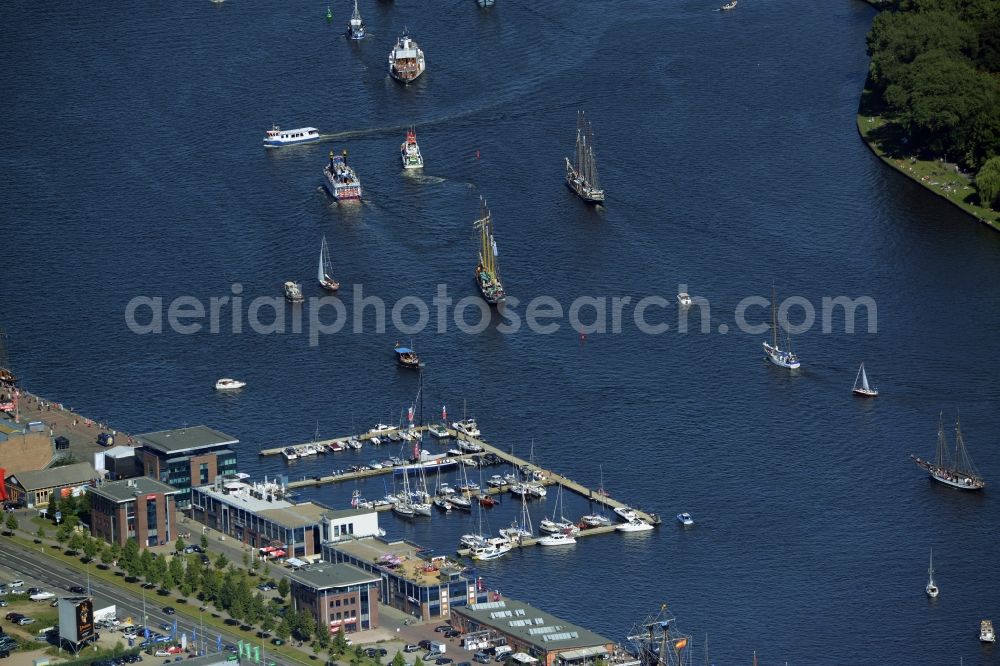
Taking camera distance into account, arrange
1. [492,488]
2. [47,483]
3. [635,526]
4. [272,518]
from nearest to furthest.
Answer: [272,518], [635,526], [492,488], [47,483]

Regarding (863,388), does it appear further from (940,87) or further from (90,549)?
(90,549)

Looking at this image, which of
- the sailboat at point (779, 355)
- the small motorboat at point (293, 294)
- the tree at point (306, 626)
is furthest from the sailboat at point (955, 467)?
the small motorboat at point (293, 294)

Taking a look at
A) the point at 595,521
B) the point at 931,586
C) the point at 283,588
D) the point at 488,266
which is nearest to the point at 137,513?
the point at 283,588

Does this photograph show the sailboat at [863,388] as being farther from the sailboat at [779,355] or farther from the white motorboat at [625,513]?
the white motorboat at [625,513]

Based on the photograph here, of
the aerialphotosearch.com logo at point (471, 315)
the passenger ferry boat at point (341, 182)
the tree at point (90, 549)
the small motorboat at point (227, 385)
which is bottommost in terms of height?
the tree at point (90, 549)

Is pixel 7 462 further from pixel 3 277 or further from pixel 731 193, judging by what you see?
pixel 731 193

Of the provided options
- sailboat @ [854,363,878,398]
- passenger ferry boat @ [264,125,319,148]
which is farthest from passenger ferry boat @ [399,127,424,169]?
sailboat @ [854,363,878,398]

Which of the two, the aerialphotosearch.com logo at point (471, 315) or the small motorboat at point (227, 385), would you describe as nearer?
the small motorboat at point (227, 385)
